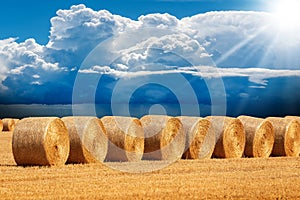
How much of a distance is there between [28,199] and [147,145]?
8370 mm

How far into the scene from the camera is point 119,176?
508 inches

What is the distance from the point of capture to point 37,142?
1463 centimetres

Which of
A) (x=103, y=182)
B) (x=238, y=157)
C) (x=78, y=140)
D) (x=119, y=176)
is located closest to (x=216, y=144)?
(x=238, y=157)

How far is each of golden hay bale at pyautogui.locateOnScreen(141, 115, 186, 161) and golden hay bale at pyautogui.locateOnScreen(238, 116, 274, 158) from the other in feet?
9.65

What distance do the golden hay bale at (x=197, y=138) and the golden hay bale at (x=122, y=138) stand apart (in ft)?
5.47

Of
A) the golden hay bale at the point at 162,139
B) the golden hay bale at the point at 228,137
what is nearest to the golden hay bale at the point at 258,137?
the golden hay bale at the point at 228,137

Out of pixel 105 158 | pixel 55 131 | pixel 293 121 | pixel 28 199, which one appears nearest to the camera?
pixel 28 199

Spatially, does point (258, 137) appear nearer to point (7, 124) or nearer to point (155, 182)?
point (155, 182)

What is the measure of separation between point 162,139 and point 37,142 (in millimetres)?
4440

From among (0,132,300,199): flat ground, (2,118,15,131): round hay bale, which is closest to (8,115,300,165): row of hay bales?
(0,132,300,199): flat ground

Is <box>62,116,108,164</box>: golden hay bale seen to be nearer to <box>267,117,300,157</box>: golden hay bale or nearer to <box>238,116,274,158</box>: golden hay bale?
<box>238,116,274,158</box>: golden hay bale

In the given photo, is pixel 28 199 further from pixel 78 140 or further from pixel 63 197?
pixel 78 140

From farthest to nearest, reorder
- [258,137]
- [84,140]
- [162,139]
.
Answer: [258,137] → [162,139] → [84,140]

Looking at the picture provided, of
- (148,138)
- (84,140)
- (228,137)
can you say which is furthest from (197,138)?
(84,140)
